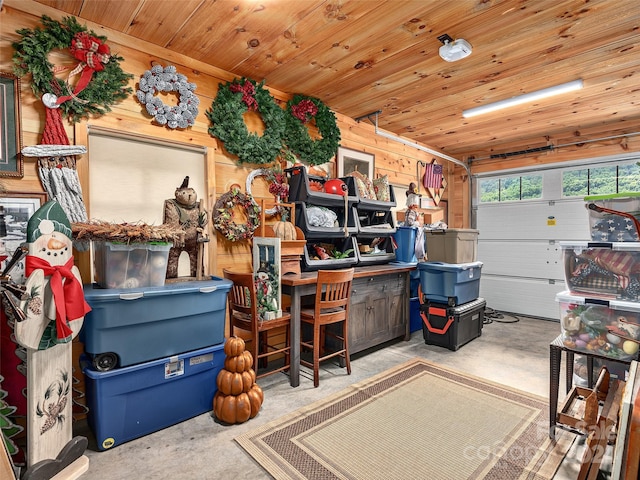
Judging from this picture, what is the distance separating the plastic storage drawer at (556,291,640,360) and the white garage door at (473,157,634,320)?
3481 mm

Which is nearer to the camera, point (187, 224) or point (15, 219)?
point (15, 219)

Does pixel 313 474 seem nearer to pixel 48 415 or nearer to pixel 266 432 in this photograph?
pixel 266 432

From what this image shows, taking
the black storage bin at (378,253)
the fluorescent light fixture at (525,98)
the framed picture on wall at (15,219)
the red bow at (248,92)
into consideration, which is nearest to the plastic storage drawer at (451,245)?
the black storage bin at (378,253)

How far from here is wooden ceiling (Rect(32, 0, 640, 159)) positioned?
2.19 meters

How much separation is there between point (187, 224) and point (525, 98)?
3.56 meters

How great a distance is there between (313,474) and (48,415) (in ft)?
4.29

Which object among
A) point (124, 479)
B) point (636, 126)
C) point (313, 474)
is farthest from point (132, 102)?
point (636, 126)

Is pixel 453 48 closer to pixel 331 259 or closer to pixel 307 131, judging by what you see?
pixel 307 131

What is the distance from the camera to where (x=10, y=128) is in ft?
6.66

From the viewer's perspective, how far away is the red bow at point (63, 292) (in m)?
1.54

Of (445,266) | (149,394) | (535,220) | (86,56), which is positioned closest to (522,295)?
(535,220)

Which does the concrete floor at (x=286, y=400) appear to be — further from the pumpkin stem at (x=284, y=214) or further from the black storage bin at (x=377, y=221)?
the pumpkin stem at (x=284, y=214)

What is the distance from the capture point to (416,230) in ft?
13.8

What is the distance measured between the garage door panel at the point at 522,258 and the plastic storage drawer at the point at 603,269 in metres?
3.28
